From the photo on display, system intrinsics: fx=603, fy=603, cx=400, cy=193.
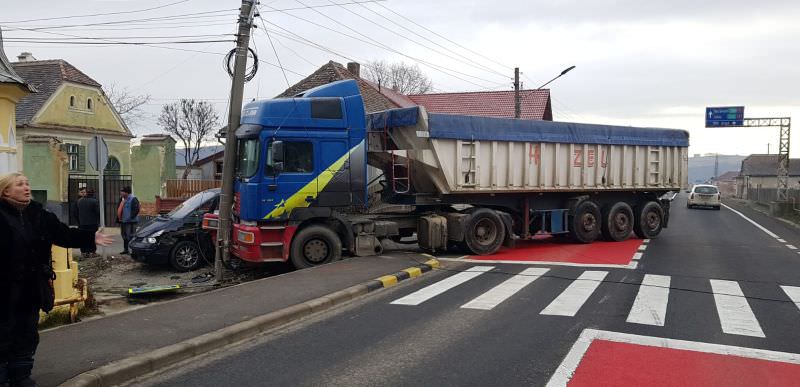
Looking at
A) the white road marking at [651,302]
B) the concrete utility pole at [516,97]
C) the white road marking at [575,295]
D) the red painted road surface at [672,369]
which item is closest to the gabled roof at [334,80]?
→ the concrete utility pole at [516,97]

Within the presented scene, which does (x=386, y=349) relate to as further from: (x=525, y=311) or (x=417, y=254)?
(x=417, y=254)

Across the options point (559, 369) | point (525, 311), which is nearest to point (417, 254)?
point (525, 311)

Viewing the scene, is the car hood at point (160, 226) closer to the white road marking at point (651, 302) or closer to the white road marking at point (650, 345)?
the white road marking at point (650, 345)

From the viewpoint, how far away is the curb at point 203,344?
5.07 metres

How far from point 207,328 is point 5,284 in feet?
8.76

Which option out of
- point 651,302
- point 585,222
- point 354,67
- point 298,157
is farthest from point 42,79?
point 651,302

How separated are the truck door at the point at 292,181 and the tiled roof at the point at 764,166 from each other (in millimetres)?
92019

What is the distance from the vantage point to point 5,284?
4.22 m

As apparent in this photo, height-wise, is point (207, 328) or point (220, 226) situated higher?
point (220, 226)

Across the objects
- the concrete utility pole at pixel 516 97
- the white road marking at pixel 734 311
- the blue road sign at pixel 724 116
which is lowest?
the white road marking at pixel 734 311

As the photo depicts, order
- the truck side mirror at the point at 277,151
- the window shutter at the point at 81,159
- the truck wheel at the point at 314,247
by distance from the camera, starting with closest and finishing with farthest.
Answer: the truck side mirror at the point at 277,151
the truck wheel at the point at 314,247
the window shutter at the point at 81,159

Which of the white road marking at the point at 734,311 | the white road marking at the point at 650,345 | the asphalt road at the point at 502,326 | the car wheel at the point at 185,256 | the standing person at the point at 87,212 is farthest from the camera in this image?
the standing person at the point at 87,212

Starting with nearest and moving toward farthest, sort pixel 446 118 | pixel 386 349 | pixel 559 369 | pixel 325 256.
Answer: pixel 559 369 < pixel 386 349 < pixel 325 256 < pixel 446 118

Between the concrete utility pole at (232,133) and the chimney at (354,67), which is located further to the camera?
the chimney at (354,67)
